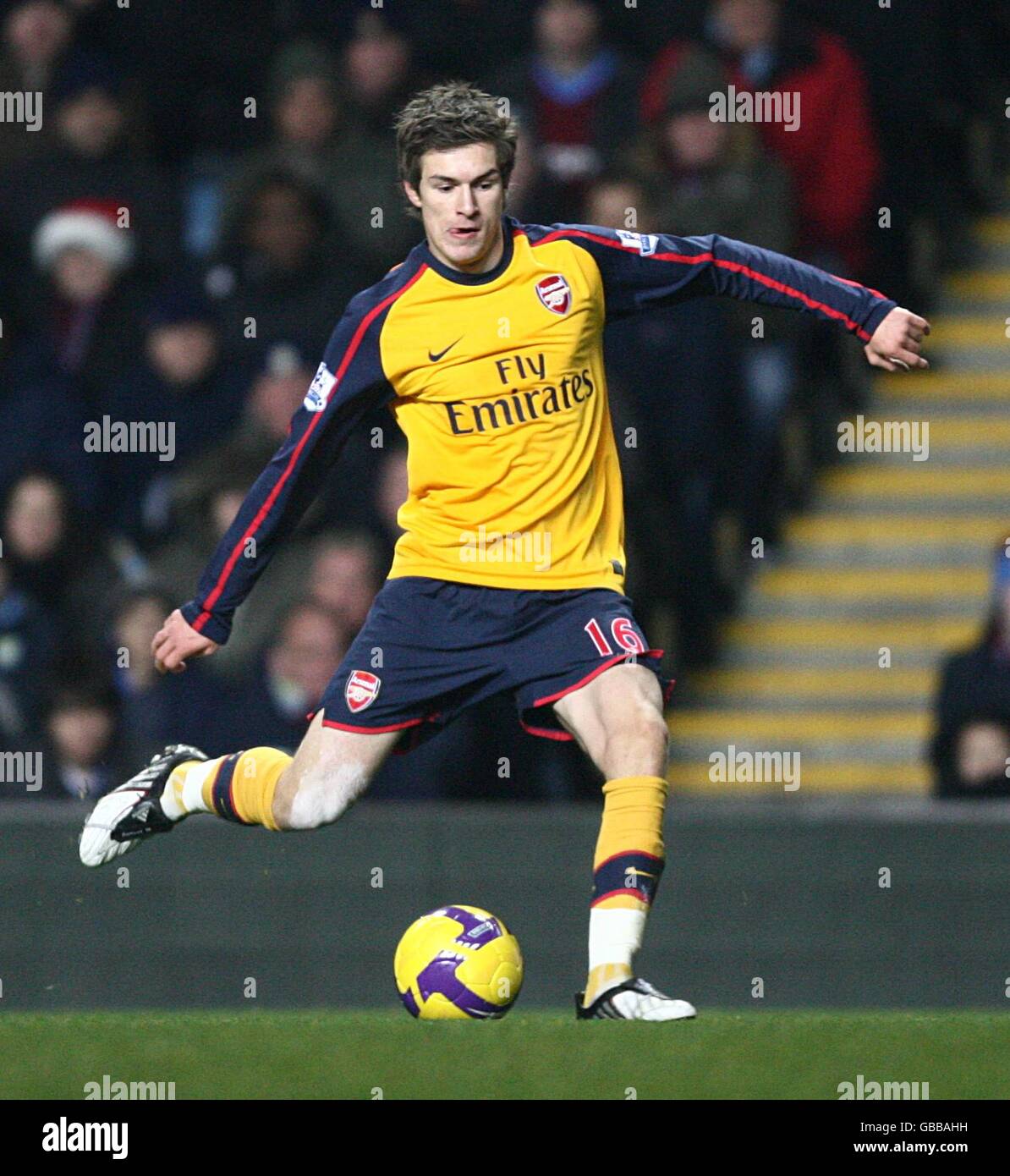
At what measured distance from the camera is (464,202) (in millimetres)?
6562

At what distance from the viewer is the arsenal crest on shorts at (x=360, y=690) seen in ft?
22.6

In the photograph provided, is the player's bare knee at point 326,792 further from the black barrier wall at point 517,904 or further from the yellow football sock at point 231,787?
the black barrier wall at point 517,904

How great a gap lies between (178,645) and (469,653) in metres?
0.83

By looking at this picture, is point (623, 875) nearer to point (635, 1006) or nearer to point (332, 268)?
point (635, 1006)

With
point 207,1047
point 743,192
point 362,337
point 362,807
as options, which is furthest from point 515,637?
point 743,192

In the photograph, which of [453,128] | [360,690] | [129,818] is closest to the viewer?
[453,128]

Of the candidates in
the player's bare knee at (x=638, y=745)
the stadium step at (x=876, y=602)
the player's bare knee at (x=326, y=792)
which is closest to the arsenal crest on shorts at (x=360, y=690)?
the player's bare knee at (x=326, y=792)

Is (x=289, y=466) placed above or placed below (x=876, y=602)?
below

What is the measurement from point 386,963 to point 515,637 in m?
3.18

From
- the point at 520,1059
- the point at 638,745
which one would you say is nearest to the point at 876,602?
the point at 638,745

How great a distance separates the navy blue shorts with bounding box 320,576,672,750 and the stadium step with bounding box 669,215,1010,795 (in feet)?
11.9

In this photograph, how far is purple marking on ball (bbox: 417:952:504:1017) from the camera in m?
6.73

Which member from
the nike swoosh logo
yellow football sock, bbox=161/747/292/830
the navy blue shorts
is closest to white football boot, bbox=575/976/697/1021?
the navy blue shorts

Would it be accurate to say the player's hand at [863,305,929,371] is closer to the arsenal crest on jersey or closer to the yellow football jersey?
the yellow football jersey
